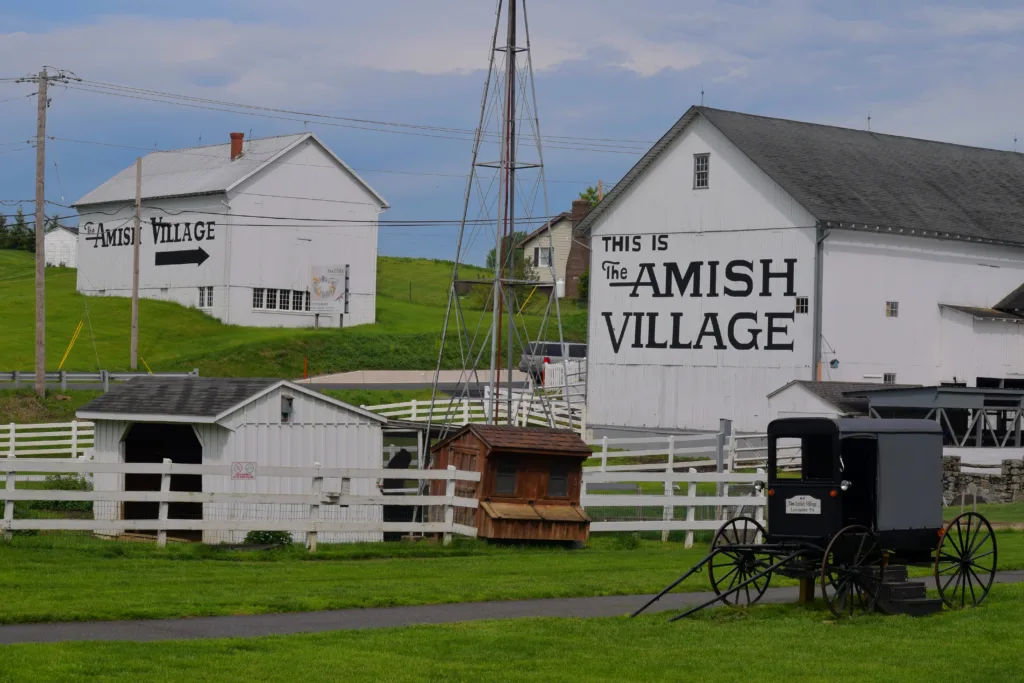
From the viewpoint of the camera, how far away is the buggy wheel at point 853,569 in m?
15.9

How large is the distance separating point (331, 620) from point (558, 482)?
934cm

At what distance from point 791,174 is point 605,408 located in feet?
37.2

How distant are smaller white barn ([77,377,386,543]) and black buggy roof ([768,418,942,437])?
1035cm

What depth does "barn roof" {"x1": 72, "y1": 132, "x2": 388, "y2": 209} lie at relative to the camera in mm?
76750

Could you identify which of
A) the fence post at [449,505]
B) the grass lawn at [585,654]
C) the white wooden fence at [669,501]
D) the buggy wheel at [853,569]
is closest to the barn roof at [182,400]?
the fence post at [449,505]

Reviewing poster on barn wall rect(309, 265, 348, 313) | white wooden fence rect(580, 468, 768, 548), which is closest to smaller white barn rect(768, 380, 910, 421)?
white wooden fence rect(580, 468, 768, 548)

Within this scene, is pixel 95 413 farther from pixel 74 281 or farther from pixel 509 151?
pixel 74 281

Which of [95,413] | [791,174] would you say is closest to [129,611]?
[95,413]

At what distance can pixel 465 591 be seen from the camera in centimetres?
1755

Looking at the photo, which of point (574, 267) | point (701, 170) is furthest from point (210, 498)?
point (574, 267)

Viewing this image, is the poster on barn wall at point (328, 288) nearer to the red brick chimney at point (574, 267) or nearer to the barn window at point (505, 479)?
the red brick chimney at point (574, 267)

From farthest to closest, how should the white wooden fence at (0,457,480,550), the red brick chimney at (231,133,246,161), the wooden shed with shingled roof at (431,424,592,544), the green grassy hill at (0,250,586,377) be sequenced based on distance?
the red brick chimney at (231,133,246,161) < the green grassy hill at (0,250,586,377) < the wooden shed with shingled roof at (431,424,592,544) < the white wooden fence at (0,457,480,550)

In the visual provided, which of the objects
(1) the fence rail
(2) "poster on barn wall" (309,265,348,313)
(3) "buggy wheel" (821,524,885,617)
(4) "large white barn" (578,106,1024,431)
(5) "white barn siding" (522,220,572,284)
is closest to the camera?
(3) "buggy wheel" (821,524,885,617)

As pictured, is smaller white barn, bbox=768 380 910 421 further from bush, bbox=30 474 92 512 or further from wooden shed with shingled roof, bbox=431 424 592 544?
bush, bbox=30 474 92 512
